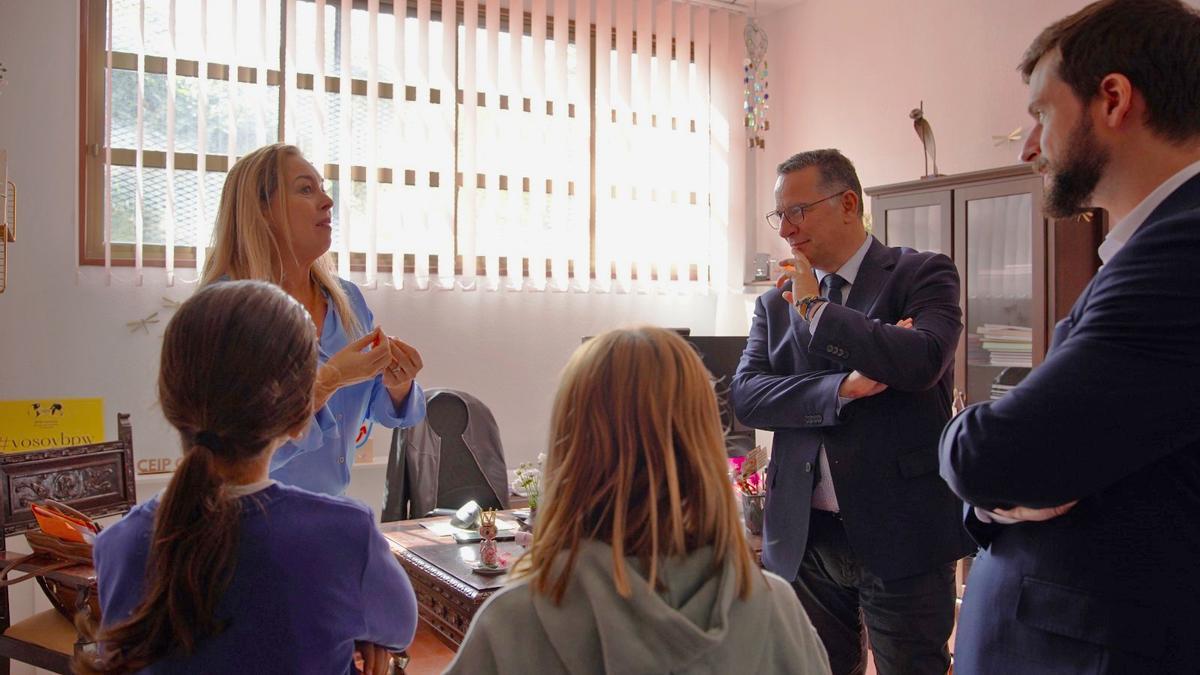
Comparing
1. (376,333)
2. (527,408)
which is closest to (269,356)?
(376,333)

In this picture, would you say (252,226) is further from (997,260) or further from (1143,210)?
(997,260)

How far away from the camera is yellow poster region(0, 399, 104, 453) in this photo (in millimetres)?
3275

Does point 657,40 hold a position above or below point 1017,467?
above

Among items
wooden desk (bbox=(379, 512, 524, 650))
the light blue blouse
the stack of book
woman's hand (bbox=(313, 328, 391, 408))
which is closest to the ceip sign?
wooden desk (bbox=(379, 512, 524, 650))

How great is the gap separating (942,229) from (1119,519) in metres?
3.03

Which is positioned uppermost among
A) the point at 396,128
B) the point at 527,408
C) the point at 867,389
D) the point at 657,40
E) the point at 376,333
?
the point at 657,40

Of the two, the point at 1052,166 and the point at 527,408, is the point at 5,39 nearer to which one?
the point at 527,408

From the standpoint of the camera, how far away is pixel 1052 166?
1269mm

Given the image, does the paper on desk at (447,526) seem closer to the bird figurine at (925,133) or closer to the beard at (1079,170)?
the beard at (1079,170)

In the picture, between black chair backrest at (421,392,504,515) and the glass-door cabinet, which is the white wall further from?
the glass-door cabinet

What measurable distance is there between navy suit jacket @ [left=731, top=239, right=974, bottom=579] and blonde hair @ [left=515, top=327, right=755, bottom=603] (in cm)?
81

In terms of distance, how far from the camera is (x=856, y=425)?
Result: 6.07ft

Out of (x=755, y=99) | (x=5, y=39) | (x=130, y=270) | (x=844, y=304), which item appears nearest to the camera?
(x=844, y=304)

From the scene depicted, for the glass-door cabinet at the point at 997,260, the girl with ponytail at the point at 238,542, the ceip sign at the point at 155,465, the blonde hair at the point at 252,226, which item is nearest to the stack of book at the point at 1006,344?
the glass-door cabinet at the point at 997,260
